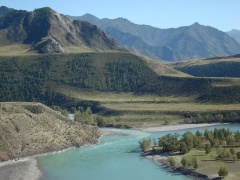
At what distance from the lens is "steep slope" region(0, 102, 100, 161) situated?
Result: 16212 centimetres

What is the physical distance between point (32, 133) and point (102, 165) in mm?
41601

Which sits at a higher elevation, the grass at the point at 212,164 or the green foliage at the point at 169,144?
the green foliage at the point at 169,144

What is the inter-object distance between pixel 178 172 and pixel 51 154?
57599mm

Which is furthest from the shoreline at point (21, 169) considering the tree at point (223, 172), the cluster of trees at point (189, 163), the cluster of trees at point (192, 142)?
the tree at point (223, 172)

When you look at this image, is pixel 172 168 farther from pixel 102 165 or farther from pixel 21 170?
pixel 21 170

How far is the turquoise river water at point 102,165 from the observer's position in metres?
132

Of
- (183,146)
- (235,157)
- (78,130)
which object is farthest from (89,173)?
(78,130)

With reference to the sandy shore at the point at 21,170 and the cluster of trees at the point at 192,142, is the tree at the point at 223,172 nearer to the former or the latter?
the cluster of trees at the point at 192,142

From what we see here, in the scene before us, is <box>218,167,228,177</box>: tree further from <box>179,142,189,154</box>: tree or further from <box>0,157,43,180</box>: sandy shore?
<box>0,157,43,180</box>: sandy shore

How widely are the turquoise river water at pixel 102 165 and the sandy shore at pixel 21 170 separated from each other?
265cm

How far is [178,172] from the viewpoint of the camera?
A: 5310 inches

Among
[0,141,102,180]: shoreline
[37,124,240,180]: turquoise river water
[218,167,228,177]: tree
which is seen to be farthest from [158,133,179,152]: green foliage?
[0,141,102,180]: shoreline

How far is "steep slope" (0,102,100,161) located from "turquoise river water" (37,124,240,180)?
658cm

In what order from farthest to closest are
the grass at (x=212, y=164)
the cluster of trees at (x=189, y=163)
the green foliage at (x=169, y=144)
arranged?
the green foliage at (x=169, y=144) < the cluster of trees at (x=189, y=163) < the grass at (x=212, y=164)
